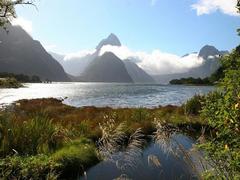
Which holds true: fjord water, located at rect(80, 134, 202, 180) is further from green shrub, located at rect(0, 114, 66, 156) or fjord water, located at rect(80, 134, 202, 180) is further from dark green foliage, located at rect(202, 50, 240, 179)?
dark green foliage, located at rect(202, 50, 240, 179)

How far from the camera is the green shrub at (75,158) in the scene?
1510 centimetres

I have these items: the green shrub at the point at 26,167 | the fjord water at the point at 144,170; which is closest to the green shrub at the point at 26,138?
the green shrub at the point at 26,167

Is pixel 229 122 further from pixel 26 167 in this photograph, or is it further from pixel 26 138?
pixel 26 138

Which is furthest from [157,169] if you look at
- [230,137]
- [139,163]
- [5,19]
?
[5,19]

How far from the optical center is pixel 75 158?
635 inches

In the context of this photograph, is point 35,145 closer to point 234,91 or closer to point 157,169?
point 157,169

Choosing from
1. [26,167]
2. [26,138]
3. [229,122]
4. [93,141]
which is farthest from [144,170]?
[229,122]

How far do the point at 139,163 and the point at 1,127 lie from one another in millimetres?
6506

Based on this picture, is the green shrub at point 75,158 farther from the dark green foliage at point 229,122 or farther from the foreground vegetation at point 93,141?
the dark green foliage at point 229,122

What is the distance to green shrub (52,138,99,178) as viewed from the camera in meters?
15.1

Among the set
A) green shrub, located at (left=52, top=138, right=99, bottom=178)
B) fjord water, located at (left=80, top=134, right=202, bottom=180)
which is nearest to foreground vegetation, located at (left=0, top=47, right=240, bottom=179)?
green shrub, located at (left=52, top=138, right=99, bottom=178)

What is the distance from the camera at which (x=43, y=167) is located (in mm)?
13070

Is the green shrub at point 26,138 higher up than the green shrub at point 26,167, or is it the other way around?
the green shrub at point 26,138

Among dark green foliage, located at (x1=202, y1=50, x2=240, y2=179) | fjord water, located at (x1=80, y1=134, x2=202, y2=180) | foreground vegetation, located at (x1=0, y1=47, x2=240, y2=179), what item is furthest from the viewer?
fjord water, located at (x1=80, y1=134, x2=202, y2=180)
